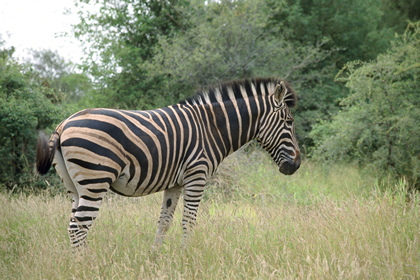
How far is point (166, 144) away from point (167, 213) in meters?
0.95

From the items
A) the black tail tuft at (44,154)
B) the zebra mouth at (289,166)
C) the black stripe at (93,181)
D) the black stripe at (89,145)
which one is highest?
the zebra mouth at (289,166)

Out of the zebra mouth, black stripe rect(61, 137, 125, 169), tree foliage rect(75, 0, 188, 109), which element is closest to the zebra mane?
the zebra mouth

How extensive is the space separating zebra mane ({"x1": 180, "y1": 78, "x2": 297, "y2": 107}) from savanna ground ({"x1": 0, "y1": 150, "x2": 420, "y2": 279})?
160 centimetres

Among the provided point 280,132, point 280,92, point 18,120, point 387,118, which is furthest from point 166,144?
point 387,118

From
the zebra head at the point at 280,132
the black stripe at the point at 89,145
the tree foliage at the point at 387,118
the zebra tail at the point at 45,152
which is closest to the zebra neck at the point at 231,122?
the zebra head at the point at 280,132

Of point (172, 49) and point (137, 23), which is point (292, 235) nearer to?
point (172, 49)

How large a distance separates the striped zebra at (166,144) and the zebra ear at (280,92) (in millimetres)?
13

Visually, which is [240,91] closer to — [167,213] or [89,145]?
[167,213]

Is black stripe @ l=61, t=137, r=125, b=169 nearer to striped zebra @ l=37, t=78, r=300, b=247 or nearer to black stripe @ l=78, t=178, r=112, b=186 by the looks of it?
striped zebra @ l=37, t=78, r=300, b=247

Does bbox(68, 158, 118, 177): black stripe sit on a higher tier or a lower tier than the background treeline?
lower

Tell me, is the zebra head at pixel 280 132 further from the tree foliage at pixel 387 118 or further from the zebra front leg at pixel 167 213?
the tree foliage at pixel 387 118

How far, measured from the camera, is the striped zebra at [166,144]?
4121 mm

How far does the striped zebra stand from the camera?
13.5ft

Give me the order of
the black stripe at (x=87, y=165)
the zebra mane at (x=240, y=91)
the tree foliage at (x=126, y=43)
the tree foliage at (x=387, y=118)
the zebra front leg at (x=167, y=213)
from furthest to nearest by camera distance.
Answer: the tree foliage at (x=126, y=43)
the tree foliage at (x=387, y=118)
the zebra mane at (x=240, y=91)
the zebra front leg at (x=167, y=213)
the black stripe at (x=87, y=165)
